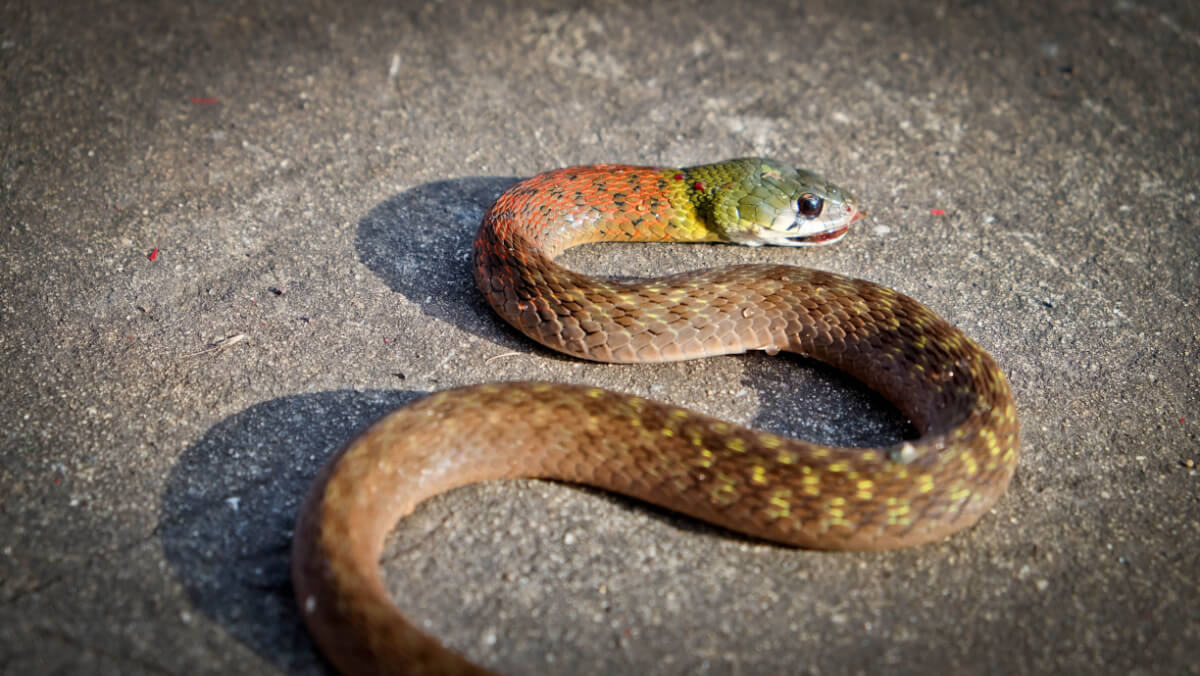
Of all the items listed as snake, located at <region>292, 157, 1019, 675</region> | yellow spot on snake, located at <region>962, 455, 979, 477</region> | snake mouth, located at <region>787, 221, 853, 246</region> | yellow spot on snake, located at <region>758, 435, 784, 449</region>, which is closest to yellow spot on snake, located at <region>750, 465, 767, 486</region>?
snake, located at <region>292, 157, 1019, 675</region>

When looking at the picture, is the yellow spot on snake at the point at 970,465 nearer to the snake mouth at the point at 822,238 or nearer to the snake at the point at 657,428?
the snake at the point at 657,428

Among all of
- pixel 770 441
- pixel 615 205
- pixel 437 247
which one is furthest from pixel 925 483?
pixel 437 247

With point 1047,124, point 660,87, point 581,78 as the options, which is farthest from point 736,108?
point 1047,124

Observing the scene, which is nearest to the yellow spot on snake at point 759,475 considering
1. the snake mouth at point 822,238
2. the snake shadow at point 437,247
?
the snake shadow at point 437,247

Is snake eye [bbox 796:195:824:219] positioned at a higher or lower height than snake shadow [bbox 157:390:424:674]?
higher

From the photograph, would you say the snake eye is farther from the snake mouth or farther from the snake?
the snake mouth
